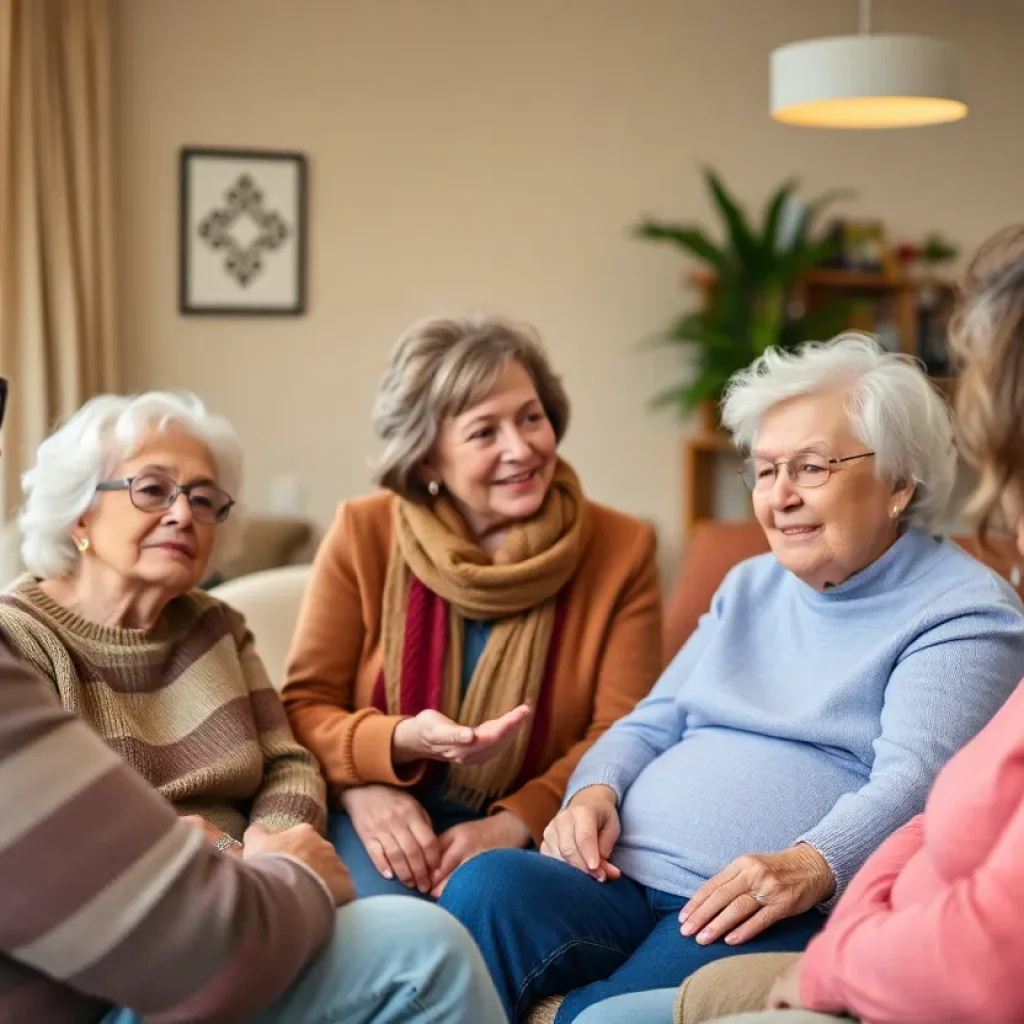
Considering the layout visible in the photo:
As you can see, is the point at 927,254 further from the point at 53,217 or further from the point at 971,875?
the point at 971,875

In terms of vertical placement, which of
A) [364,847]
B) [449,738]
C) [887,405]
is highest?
[887,405]

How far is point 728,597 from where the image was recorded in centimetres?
217

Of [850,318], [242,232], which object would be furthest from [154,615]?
[850,318]

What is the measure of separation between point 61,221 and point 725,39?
243 cm

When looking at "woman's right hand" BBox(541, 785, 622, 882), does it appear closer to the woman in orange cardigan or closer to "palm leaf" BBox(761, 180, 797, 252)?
the woman in orange cardigan

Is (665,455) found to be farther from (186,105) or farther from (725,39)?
(186,105)

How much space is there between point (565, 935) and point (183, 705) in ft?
1.96

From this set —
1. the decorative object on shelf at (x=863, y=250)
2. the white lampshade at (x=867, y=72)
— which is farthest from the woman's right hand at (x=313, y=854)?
the decorative object on shelf at (x=863, y=250)

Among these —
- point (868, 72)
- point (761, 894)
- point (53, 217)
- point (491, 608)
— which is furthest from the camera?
point (53, 217)

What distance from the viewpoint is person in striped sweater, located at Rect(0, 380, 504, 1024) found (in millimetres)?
1166

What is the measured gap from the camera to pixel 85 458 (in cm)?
204

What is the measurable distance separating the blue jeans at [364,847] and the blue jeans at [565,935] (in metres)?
0.21

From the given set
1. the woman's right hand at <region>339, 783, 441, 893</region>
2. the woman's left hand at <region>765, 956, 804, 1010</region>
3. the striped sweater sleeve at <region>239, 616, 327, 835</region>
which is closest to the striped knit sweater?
the striped sweater sleeve at <region>239, 616, 327, 835</region>

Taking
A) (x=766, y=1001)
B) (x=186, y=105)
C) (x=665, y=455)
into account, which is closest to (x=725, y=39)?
(x=665, y=455)
